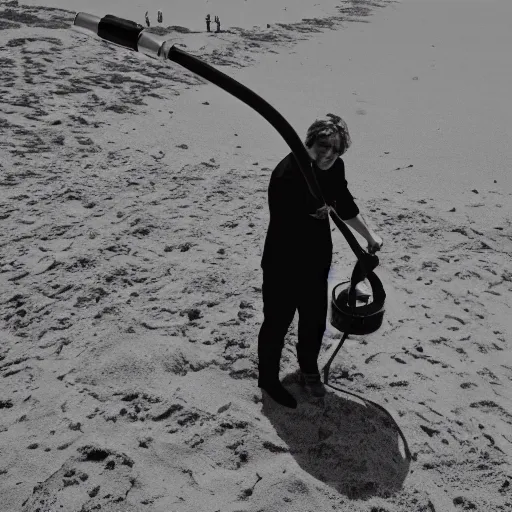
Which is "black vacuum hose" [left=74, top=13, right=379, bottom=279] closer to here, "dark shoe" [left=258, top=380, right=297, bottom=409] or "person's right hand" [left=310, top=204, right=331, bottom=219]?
"person's right hand" [left=310, top=204, right=331, bottom=219]

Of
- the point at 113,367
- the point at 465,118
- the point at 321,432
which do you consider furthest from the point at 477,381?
the point at 465,118

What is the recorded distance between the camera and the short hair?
82.2 inches

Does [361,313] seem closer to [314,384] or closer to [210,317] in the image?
[314,384]

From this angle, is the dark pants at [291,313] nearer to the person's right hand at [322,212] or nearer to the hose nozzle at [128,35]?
the person's right hand at [322,212]

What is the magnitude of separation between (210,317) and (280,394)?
2.83ft

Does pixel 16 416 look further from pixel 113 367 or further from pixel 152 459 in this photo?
pixel 152 459

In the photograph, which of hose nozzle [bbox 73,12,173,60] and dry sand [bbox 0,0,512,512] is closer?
hose nozzle [bbox 73,12,173,60]

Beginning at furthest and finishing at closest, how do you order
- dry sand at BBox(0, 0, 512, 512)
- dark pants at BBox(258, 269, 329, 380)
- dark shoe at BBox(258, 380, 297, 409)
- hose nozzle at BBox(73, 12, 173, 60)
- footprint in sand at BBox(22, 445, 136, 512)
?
dark shoe at BBox(258, 380, 297, 409) → dark pants at BBox(258, 269, 329, 380) → dry sand at BBox(0, 0, 512, 512) → footprint in sand at BBox(22, 445, 136, 512) → hose nozzle at BBox(73, 12, 173, 60)

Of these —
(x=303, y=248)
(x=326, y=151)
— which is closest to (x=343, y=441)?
(x=303, y=248)

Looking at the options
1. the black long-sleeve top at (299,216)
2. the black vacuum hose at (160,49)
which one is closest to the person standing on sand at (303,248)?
the black long-sleeve top at (299,216)

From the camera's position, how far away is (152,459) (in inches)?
89.9

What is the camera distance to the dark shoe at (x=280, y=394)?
2613mm

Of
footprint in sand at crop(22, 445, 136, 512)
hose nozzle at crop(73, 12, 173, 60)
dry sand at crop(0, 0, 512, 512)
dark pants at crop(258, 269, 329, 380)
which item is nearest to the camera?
hose nozzle at crop(73, 12, 173, 60)

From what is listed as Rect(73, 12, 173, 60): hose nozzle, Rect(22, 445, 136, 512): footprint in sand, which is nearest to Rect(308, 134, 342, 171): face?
Rect(73, 12, 173, 60): hose nozzle
